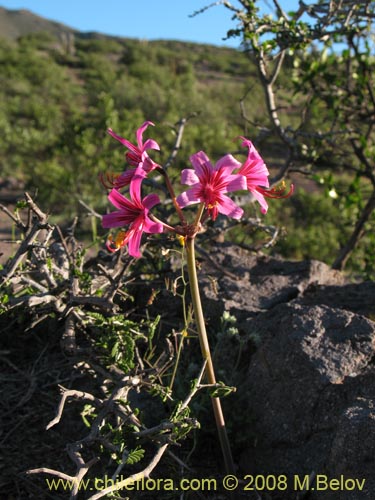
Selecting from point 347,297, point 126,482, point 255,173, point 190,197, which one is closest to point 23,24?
point 347,297

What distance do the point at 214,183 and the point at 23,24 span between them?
68059mm

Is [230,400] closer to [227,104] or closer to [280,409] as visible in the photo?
[280,409]

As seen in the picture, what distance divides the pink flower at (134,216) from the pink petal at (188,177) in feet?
0.33

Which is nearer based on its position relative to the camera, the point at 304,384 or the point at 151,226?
the point at 151,226

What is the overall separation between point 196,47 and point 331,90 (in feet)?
176

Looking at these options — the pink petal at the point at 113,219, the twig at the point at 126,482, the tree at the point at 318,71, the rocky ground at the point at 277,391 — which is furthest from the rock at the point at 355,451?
the tree at the point at 318,71

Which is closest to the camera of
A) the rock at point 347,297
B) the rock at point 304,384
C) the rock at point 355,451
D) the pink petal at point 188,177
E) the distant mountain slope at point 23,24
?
the pink petal at point 188,177

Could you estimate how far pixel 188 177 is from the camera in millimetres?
1447

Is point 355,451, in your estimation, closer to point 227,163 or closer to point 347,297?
point 227,163

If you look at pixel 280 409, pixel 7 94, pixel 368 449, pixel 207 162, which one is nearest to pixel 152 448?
pixel 280 409

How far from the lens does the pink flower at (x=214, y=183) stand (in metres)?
1.46

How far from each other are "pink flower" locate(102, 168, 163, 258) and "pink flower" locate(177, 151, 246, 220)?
9 cm

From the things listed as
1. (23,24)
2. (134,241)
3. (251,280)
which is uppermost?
(23,24)

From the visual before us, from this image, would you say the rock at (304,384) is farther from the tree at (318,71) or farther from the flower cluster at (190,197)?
the tree at (318,71)
